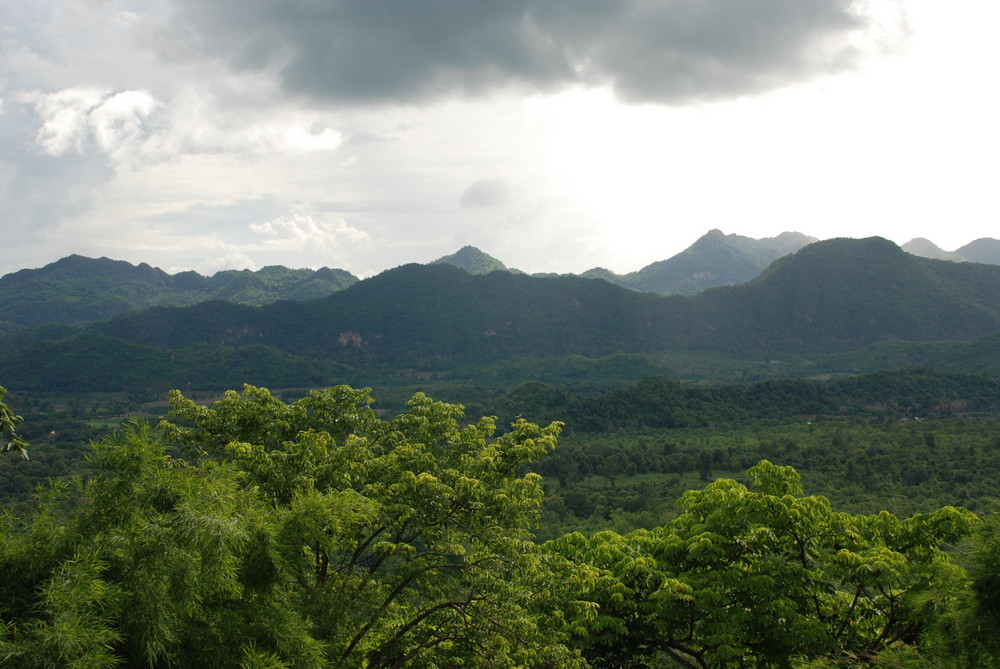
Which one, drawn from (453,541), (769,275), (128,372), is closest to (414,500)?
(453,541)

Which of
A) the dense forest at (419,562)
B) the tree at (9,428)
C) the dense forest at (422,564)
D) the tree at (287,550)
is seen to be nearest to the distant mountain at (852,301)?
the dense forest at (419,562)

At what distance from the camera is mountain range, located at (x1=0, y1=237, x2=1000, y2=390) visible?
458 feet

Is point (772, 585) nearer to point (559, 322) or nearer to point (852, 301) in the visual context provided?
Answer: point (852, 301)

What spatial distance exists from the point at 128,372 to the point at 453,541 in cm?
13607

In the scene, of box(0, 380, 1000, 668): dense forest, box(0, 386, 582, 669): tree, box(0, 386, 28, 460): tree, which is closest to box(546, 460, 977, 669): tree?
box(0, 380, 1000, 668): dense forest

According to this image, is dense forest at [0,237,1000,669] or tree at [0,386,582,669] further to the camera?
dense forest at [0,237,1000,669]

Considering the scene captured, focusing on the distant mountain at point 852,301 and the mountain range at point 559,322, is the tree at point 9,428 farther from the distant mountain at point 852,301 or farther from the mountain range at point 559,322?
the distant mountain at point 852,301

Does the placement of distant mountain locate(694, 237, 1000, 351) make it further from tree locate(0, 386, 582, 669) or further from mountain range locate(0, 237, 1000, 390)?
tree locate(0, 386, 582, 669)

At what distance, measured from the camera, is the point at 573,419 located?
80.5 metres

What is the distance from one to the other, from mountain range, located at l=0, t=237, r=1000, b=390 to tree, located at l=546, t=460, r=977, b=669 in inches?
4862

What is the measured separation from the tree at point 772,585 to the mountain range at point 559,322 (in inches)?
4862

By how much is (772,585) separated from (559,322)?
17388cm

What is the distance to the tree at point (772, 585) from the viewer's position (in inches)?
337

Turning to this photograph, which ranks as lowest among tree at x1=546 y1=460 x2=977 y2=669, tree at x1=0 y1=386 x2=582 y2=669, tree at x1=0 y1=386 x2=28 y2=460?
tree at x1=546 y1=460 x2=977 y2=669
